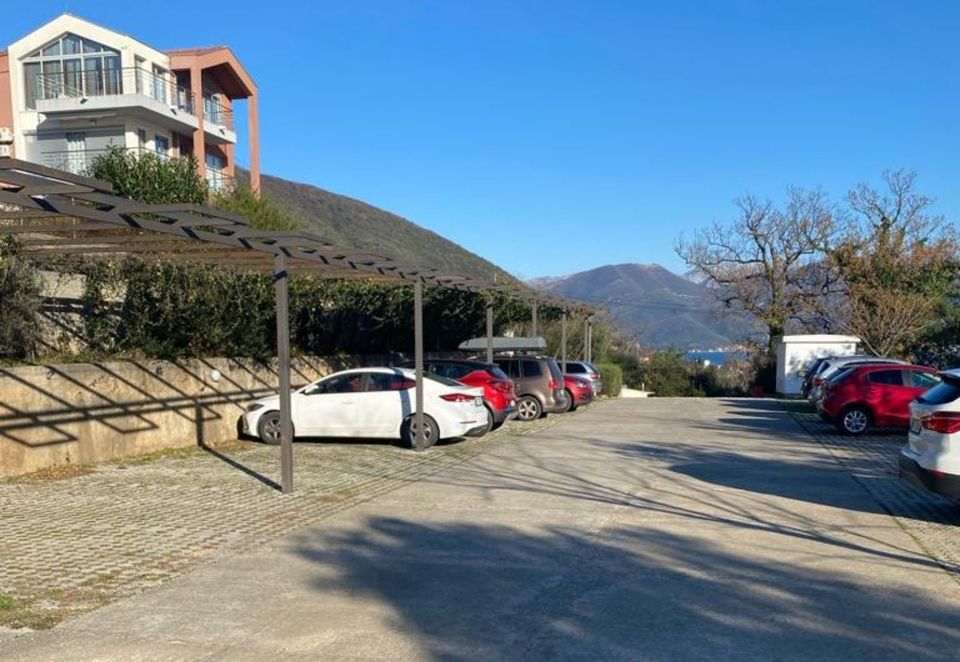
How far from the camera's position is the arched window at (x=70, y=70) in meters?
38.8

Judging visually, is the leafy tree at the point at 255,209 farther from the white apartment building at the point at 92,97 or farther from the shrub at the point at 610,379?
the shrub at the point at 610,379

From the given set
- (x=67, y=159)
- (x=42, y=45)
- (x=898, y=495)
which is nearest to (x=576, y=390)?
(x=898, y=495)

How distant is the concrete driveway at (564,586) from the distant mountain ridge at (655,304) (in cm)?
2662

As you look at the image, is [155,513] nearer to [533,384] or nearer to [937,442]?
[937,442]

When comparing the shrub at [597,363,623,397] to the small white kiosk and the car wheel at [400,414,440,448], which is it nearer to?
the small white kiosk

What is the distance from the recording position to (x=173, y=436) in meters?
14.3

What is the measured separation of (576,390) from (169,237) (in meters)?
15.5

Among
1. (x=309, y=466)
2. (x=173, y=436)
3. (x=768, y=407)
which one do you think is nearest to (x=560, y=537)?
(x=309, y=466)

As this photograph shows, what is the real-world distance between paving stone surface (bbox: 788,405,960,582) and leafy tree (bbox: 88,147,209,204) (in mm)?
16728

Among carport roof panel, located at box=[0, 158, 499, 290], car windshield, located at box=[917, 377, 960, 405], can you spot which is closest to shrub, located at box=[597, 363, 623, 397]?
carport roof panel, located at box=[0, 158, 499, 290]

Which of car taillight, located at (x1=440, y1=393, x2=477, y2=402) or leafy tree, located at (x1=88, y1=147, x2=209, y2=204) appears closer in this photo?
car taillight, located at (x1=440, y1=393, x2=477, y2=402)

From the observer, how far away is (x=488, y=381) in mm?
16625

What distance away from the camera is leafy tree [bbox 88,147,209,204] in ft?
71.3

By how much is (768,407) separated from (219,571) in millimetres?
23048
